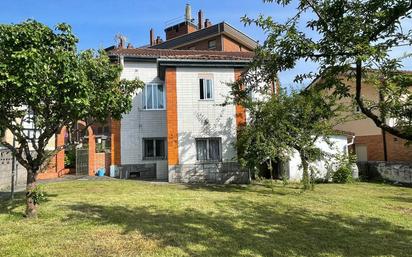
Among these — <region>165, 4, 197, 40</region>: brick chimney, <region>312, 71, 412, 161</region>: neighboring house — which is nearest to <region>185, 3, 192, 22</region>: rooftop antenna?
<region>165, 4, 197, 40</region>: brick chimney

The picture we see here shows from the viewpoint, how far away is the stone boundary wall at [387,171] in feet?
71.2

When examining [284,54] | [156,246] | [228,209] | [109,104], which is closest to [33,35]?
[109,104]

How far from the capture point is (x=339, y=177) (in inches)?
829

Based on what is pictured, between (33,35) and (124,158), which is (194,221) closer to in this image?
(33,35)

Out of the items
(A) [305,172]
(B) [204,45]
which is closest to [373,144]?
(A) [305,172]

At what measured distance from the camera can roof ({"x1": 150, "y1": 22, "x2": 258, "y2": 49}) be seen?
39344mm

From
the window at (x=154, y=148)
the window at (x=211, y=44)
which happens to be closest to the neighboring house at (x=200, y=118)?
the window at (x=154, y=148)

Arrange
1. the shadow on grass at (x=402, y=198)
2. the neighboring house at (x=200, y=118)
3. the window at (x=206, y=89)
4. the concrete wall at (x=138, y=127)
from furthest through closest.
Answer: the concrete wall at (x=138, y=127) < the window at (x=206, y=89) < the neighboring house at (x=200, y=118) < the shadow on grass at (x=402, y=198)

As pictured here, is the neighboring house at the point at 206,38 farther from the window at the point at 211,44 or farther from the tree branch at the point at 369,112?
the tree branch at the point at 369,112

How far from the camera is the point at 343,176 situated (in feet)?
68.9

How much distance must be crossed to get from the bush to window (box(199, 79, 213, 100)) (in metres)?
8.02

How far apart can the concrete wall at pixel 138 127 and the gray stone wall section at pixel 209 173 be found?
223 cm

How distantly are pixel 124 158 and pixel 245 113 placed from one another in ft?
23.0

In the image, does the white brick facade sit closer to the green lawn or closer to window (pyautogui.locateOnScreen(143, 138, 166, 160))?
window (pyautogui.locateOnScreen(143, 138, 166, 160))
